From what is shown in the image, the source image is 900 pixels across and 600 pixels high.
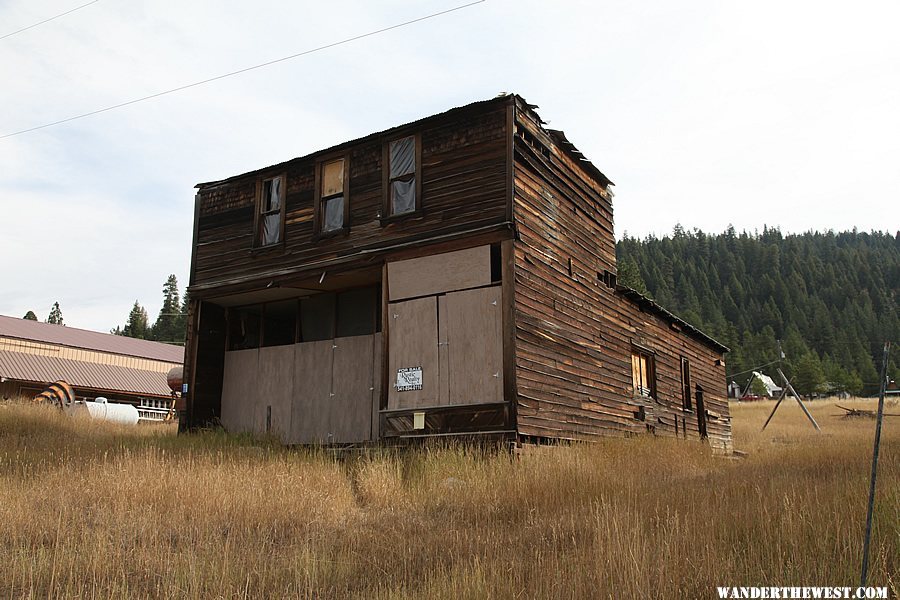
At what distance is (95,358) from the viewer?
1660 inches

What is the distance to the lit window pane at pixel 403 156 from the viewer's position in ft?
53.3

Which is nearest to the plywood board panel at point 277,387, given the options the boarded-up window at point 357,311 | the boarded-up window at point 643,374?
the boarded-up window at point 357,311

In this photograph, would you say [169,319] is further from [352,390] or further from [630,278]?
[352,390]

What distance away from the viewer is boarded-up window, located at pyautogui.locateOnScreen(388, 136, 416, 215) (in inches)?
→ 634

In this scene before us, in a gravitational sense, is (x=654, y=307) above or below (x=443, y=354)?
above

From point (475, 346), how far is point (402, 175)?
14.8 feet

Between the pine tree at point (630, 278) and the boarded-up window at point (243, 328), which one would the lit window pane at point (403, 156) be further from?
the pine tree at point (630, 278)

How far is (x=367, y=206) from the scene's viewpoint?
16.6 meters

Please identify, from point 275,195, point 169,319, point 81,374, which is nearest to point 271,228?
point 275,195

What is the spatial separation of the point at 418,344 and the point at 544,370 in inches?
105

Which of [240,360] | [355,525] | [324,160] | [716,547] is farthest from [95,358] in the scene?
[716,547]

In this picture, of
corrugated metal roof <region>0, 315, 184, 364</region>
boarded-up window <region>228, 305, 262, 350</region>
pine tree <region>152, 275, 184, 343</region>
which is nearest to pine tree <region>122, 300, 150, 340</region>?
pine tree <region>152, 275, 184, 343</region>

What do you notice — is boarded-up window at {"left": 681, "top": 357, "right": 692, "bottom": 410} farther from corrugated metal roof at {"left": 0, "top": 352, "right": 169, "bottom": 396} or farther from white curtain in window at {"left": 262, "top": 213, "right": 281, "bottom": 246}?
corrugated metal roof at {"left": 0, "top": 352, "right": 169, "bottom": 396}

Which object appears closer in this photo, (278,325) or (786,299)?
(278,325)
